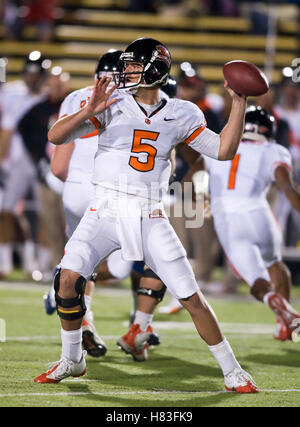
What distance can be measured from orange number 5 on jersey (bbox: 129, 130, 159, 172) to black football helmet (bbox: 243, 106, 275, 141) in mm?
1979

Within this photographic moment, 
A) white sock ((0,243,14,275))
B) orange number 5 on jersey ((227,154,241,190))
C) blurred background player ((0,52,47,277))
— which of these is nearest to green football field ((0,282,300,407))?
orange number 5 on jersey ((227,154,241,190))

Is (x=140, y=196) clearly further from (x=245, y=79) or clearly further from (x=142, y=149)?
(x=245, y=79)

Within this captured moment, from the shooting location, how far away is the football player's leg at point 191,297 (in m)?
4.29

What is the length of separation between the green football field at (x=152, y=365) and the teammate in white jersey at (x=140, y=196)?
0.61ft

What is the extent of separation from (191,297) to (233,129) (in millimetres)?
829

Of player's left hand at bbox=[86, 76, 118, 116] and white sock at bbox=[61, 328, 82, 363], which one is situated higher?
player's left hand at bbox=[86, 76, 118, 116]

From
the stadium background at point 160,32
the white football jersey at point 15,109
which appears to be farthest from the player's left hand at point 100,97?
the stadium background at point 160,32

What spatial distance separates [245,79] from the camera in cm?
427

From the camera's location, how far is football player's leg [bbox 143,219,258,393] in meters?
4.29

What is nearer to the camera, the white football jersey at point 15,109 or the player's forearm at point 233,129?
the player's forearm at point 233,129

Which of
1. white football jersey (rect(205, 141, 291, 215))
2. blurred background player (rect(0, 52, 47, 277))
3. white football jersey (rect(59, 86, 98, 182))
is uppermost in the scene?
white football jersey (rect(59, 86, 98, 182))

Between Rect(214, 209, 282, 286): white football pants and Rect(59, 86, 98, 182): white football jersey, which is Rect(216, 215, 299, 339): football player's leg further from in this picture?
Rect(59, 86, 98, 182): white football jersey

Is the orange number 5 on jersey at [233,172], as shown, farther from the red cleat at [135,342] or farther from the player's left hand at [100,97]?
the player's left hand at [100,97]
